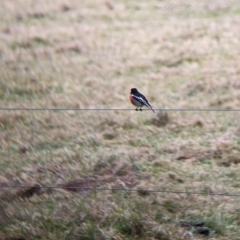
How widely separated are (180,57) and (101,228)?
6179 millimetres

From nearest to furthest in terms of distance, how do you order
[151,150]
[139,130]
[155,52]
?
[151,150] < [139,130] < [155,52]

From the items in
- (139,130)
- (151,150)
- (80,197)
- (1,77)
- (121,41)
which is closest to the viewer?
(80,197)

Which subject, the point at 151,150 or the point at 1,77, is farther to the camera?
the point at 1,77

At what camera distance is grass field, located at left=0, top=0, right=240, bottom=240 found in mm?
6539

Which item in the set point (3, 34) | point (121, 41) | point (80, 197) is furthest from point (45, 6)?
point (80, 197)

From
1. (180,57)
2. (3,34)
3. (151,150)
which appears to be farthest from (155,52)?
(151,150)

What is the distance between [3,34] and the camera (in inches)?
566

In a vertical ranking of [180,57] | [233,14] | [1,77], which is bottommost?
[1,77]

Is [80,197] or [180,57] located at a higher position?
[180,57]

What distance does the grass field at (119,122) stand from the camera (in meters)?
6.54

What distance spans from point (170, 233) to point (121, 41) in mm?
7533

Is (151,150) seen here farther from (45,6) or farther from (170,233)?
Result: (45,6)

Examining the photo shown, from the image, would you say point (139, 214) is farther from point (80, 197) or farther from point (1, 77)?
point (1, 77)

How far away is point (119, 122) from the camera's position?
9.31 metres
